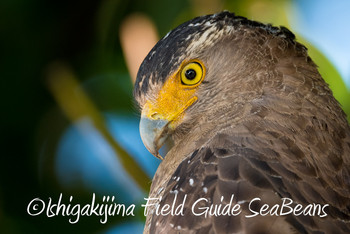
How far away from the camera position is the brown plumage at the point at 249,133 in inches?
87.7

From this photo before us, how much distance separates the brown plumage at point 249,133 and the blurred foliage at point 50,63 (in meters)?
1.56

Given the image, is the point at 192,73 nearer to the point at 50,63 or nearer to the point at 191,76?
the point at 191,76

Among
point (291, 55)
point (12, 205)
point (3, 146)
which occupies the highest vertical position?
point (291, 55)

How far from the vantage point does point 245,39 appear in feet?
9.95

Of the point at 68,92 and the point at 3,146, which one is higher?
the point at 68,92

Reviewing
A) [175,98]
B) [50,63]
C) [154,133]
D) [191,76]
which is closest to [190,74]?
[191,76]

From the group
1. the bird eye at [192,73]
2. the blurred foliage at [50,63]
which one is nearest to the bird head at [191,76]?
the bird eye at [192,73]

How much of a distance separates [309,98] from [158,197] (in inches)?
34.8

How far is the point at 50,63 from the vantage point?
4848 mm

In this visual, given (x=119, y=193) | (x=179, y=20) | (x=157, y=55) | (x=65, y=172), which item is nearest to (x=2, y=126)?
(x=65, y=172)

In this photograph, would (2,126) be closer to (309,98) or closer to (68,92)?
(68,92)

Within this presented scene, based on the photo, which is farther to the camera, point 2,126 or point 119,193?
point 2,126

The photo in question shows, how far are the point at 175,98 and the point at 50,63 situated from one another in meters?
2.20

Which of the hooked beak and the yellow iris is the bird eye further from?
the hooked beak
